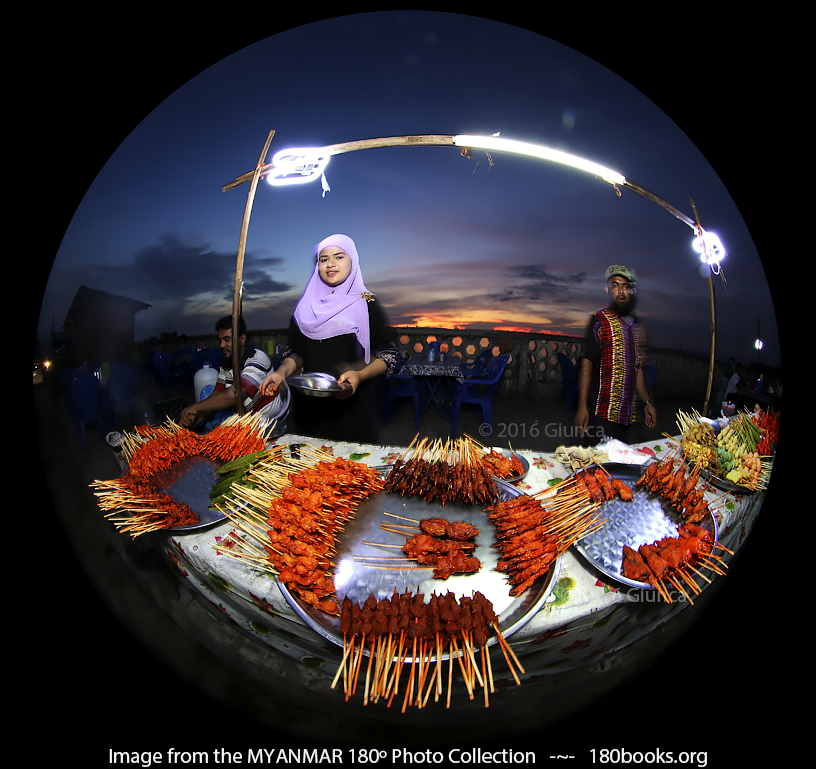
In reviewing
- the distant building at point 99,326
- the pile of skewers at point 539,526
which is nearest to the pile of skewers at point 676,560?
the pile of skewers at point 539,526

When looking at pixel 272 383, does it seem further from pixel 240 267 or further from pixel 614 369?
pixel 614 369

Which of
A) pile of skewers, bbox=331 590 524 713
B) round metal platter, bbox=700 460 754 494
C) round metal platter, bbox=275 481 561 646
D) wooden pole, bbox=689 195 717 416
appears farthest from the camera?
round metal platter, bbox=700 460 754 494

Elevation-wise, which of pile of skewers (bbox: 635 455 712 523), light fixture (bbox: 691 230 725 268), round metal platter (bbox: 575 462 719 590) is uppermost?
light fixture (bbox: 691 230 725 268)

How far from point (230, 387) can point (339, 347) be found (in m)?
0.57

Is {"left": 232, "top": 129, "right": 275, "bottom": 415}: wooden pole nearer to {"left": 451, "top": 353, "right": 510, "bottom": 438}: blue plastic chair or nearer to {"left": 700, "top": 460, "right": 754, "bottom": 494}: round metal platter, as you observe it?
{"left": 451, "top": 353, "right": 510, "bottom": 438}: blue plastic chair

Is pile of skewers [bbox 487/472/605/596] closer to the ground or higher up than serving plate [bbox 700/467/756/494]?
closer to the ground

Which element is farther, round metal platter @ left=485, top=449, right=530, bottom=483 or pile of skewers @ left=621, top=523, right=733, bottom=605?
round metal platter @ left=485, top=449, right=530, bottom=483

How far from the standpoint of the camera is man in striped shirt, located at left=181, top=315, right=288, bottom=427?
79.4 inches

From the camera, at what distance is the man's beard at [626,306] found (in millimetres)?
2016

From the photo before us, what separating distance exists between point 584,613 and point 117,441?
7.84ft

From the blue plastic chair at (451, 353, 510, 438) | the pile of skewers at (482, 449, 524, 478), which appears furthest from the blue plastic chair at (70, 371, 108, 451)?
the pile of skewers at (482, 449, 524, 478)

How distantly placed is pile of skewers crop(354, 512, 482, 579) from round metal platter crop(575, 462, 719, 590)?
1.71 ft

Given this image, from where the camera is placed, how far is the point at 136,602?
7.73ft

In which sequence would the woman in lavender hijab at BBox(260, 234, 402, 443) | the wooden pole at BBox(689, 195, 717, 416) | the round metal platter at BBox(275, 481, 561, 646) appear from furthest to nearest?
the wooden pole at BBox(689, 195, 717, 416) → the woman in lavender hijab at BBox(260, 234, 402, 443) → the round metal platter at BBox(275, 481, 561, 646)
